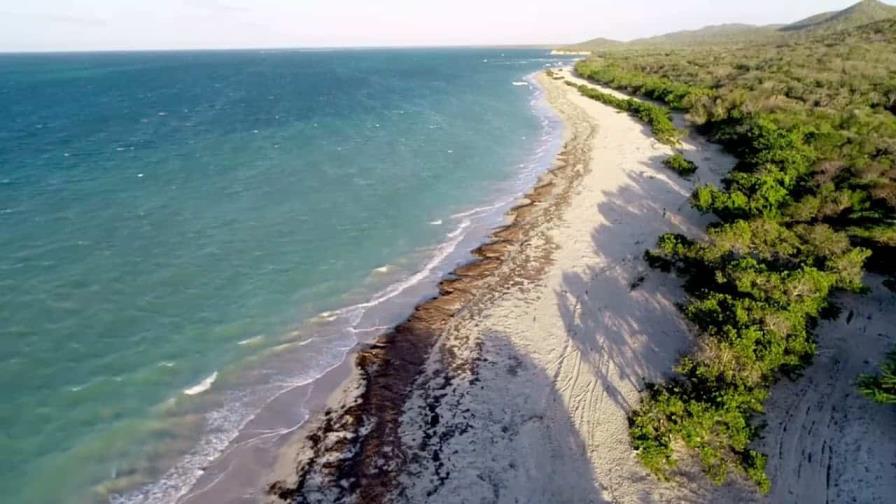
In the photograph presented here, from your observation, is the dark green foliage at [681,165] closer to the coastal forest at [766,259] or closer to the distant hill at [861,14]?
the coastal forest at [766,259]

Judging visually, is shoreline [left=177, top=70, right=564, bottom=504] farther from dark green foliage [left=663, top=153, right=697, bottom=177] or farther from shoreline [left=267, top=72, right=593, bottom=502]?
dark green foliage [left=663, top=153, right=697, bottom=177]

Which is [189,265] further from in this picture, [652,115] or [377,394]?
[652,115]

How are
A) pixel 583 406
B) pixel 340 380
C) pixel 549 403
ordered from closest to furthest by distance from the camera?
pixel 583 406 → pixel 549 403 → pixel 340 380

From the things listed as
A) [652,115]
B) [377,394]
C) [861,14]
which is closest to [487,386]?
[377,394]

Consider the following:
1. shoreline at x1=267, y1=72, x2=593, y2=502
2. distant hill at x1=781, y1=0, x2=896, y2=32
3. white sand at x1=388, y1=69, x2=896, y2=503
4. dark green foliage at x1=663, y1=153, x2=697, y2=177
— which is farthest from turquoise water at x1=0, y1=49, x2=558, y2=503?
distant hill at x1=781, y1=0, x2=896, y2=32

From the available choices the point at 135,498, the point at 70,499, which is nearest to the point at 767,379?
the point at 135,498
